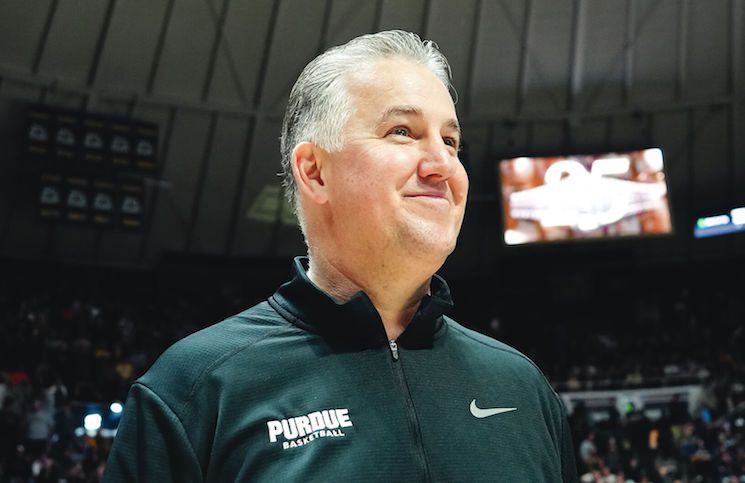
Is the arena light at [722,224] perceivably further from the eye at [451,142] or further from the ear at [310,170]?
the ear at [310,170]

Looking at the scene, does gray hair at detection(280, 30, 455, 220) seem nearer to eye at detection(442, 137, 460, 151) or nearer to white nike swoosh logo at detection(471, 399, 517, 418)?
eye at detection(442, 137, 460, 151)

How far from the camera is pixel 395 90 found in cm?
158

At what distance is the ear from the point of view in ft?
5.34

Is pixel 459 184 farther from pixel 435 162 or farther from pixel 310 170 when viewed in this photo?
pixel 310 170

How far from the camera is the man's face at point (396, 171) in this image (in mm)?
1526

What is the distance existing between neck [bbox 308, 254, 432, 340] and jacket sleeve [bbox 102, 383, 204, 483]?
1.25 feet

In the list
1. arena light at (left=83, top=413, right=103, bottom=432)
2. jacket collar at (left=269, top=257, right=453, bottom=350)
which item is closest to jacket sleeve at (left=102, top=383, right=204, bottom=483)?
jacket collar at (left=269, top=257, right=453, bottom=350)

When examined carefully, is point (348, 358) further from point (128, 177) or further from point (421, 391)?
point (128, 177)

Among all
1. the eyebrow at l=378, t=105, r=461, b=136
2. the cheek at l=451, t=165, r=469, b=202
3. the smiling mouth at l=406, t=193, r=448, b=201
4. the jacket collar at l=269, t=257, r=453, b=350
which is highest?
the eyebrow at l=378, t=105, r=461, b=136

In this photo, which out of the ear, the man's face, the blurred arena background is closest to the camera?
the man's face

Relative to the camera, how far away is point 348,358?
1544 millimetres

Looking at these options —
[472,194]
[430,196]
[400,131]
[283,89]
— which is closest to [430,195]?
[430,196]

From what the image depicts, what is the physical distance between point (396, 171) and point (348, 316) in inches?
10.6

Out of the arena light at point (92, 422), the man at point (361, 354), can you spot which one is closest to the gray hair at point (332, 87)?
the man at point (361, 354)
